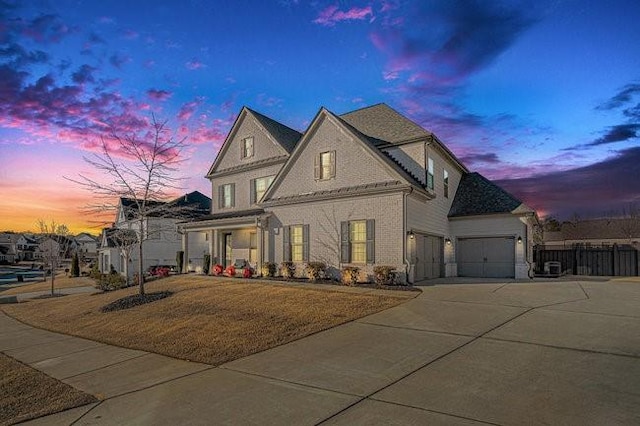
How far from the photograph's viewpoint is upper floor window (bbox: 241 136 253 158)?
83.6ft

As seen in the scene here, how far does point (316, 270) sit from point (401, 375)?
1140 centimetres

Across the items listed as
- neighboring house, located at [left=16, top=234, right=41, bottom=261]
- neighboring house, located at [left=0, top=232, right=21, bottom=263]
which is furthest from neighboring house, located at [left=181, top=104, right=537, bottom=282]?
neighboring house, located at [left=16, top=234, right=41, bottom=261]

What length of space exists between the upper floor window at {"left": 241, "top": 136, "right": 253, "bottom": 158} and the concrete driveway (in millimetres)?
16479

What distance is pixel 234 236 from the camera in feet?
79.8

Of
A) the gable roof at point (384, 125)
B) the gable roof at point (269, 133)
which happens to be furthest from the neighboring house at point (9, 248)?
the gable roof at point (384, 125)

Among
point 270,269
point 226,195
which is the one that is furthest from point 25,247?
point 270,269

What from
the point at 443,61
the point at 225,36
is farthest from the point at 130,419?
the point at 443,61

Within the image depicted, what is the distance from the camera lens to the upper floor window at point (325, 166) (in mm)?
18875

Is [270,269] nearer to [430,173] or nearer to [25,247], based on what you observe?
[430,173]

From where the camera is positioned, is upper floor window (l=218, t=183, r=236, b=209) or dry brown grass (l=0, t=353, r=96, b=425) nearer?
dry brown grass (l=0, t=353, r=96, b=425)

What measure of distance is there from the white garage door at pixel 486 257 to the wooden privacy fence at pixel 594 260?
→ 499cm

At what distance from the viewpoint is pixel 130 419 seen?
5344 millimetres

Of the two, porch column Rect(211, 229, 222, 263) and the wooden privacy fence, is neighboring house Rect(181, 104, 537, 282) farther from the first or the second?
the wooden privacy fence

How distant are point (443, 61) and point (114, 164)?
1516 centimetres
